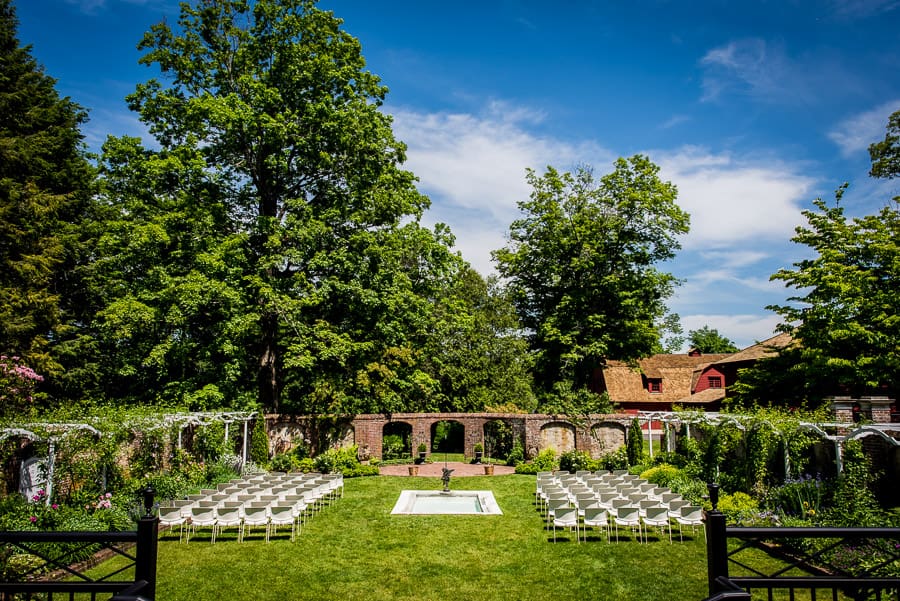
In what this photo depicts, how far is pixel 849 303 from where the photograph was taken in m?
21.2

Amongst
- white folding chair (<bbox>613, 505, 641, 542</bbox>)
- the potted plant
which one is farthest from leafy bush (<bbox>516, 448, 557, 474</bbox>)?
white folding chair (<bbox>613, 505, 641, 542</bbox>)

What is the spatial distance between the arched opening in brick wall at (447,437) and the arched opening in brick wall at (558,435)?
8.49m

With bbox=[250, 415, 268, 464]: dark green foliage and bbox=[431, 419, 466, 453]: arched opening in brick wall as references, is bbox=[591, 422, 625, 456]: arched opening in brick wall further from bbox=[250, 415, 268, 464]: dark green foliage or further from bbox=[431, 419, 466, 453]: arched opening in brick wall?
bbox=[250, 415, 268, 464]: dark green foliage

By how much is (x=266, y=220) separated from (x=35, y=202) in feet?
25.6

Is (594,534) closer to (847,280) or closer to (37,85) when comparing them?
(847,280)

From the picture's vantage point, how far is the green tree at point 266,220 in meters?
23.1

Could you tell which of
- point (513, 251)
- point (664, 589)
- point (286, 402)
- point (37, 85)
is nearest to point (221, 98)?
point (37, 85)

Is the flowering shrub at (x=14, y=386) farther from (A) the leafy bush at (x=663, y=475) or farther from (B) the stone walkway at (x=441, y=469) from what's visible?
(A) the leafy bush at (x=663, y=475)

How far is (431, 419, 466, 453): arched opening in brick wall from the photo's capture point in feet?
117

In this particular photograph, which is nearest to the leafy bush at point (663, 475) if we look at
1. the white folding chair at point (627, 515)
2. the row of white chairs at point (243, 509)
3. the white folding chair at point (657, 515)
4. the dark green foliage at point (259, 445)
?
the white folding chair at point (657, 515)

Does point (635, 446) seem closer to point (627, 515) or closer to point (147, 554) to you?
point (627, 515)

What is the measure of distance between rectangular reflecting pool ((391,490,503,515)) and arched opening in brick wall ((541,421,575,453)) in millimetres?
8198

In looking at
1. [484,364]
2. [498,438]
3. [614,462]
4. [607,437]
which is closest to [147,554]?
[614,462]

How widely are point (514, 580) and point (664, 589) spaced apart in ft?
8.61
